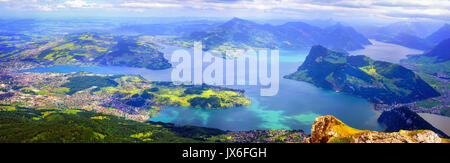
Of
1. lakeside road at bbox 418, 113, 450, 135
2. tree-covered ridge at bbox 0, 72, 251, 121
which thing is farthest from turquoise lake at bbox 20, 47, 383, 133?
lakeside road at bbox 418, 113, 450, 135

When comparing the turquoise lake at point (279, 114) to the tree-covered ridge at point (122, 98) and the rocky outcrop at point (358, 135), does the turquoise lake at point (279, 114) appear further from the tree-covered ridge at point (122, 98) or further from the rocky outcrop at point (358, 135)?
the rocky outcrop at point (358, 135)

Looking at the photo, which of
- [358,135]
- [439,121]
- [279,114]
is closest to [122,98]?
[279,114]

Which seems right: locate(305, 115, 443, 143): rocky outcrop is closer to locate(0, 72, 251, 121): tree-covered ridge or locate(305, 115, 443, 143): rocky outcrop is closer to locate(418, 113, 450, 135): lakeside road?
locate(418, 113, 450, 135): lakeside road

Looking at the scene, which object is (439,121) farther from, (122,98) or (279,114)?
(122,98)
